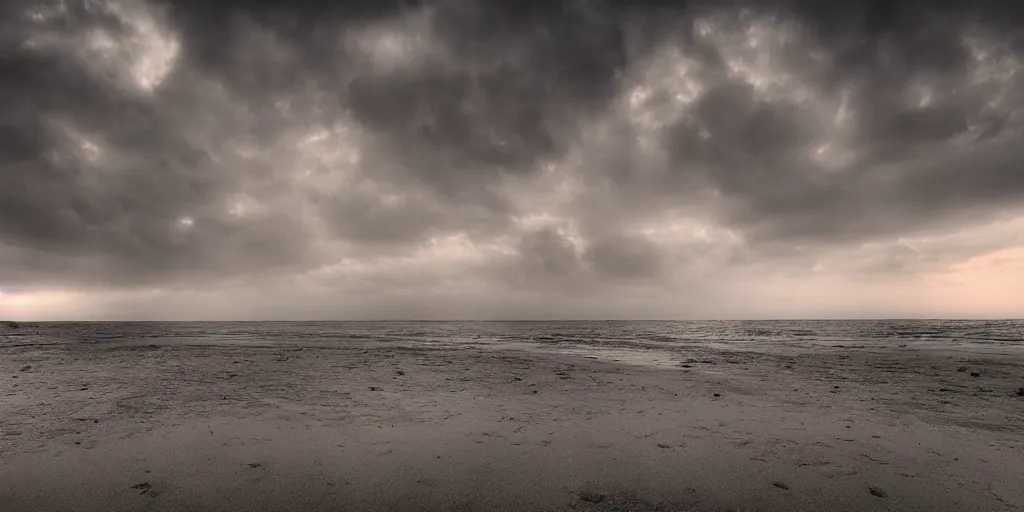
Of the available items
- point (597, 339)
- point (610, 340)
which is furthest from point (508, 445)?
point (597, 339)

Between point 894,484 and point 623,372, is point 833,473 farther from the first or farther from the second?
point 623,372

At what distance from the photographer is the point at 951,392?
457 inches

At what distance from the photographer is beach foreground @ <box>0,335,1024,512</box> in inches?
199

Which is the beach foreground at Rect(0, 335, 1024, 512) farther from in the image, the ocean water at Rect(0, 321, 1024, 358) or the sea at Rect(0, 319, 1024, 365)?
the ocean water at Rect(0, 321, 1024, 358)

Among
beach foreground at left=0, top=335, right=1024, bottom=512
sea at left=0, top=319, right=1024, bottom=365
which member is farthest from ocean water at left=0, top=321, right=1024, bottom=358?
beach foreground at left=0, top=335, right=1024, bottom=512

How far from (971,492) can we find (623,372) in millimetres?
11095

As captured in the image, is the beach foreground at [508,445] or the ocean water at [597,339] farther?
the ocean water at [597,339]

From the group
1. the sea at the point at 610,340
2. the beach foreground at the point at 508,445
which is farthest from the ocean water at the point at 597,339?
the beach foreground at the point at 508,445

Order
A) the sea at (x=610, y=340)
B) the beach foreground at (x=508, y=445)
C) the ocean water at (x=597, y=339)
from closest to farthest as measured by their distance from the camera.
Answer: the beach foreground at (x=508, y=445) → the sea at (x=610, y=340) → the ocean water at (x=597, y=339)

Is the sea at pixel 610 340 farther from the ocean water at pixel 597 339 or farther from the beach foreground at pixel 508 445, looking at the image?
the beach foreground at pixel 508 445

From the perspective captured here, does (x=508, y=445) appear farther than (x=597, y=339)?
No

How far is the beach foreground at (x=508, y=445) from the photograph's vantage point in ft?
16.6

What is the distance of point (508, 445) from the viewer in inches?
275

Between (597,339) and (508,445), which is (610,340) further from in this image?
(508,445)
